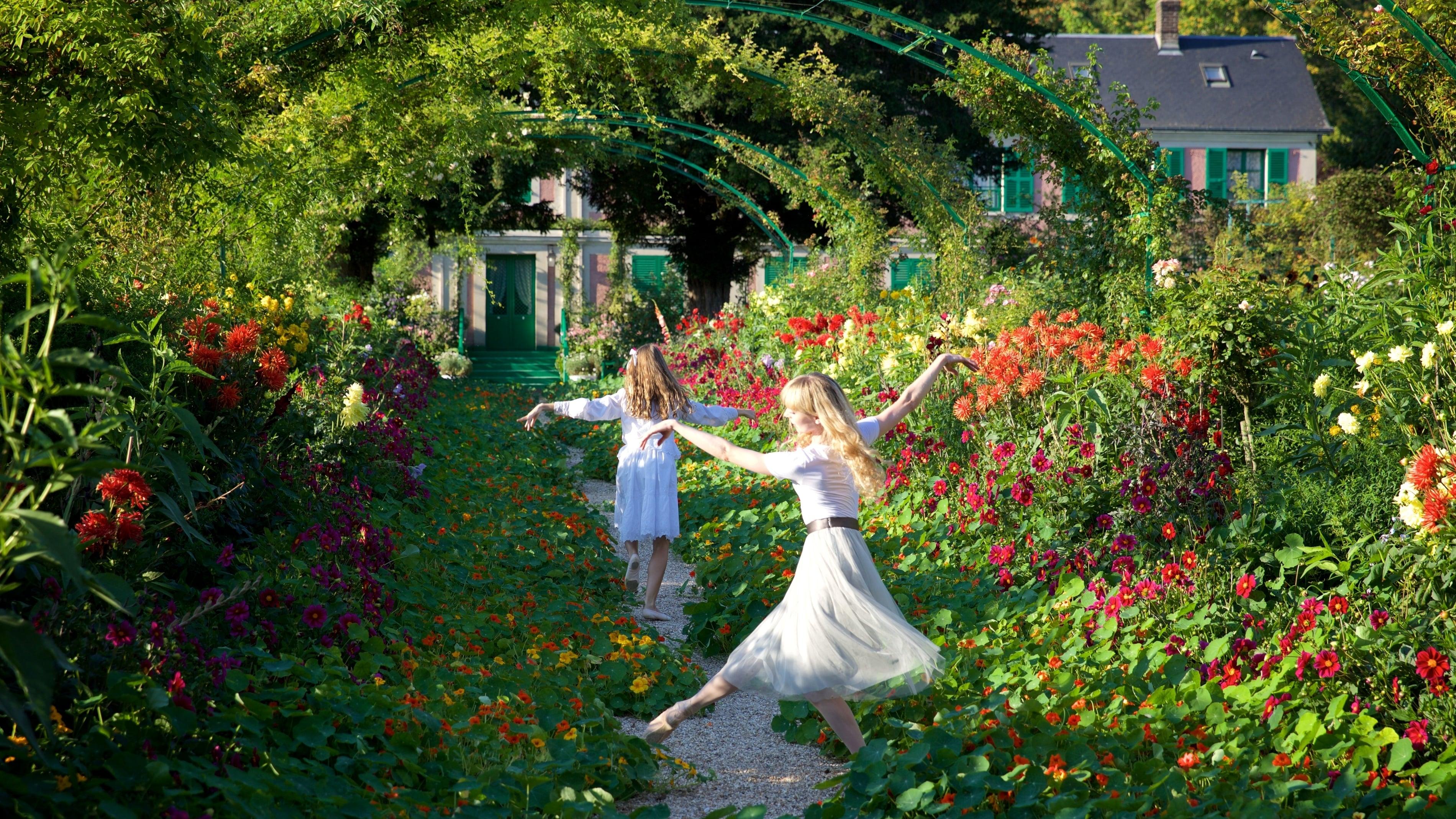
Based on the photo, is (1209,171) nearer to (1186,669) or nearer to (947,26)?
(947,26)

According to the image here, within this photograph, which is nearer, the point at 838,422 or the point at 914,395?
the point at 838,422

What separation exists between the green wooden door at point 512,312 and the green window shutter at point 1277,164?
52.9 feet

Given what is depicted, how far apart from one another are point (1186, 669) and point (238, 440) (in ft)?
10.1

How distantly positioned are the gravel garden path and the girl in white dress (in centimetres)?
95

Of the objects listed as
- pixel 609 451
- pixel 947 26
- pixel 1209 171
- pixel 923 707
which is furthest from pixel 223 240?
pixel 1209 171

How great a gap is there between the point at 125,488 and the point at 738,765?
186 cm

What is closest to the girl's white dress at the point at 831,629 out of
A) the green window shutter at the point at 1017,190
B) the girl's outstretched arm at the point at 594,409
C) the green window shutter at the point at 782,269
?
the girl's outstretched arm at the point at 594,409

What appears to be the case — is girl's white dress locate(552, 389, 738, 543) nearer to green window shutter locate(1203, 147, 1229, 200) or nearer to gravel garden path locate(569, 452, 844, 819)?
gravel garden path locate(569, 452, 844, 819)

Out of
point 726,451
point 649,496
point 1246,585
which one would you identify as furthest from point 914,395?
point 649,496

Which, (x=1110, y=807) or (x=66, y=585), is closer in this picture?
(x=66, y=585)

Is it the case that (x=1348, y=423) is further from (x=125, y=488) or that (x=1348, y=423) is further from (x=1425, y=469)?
(x=125, y=488)

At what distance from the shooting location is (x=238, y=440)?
372cm

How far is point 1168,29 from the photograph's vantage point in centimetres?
2639

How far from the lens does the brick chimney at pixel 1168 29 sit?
86.2 ft
